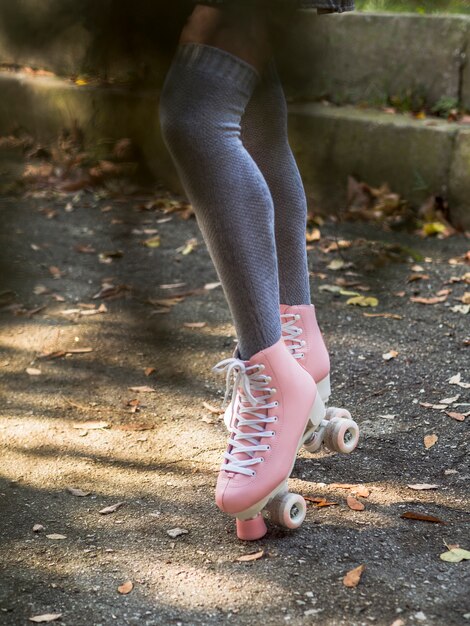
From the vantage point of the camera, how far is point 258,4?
505 millimetres

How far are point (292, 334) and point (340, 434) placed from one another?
20 centimetres

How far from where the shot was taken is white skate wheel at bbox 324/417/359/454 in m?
1.61

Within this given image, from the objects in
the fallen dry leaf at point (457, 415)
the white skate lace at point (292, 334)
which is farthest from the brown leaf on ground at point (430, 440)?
the white skate lace at point (292, 334)

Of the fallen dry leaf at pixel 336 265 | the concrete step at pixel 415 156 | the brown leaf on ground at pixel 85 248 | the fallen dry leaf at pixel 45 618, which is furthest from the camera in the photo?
the concrete step at pixel 415 156

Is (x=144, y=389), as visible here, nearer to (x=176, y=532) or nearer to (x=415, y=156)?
(x=176, y=532)

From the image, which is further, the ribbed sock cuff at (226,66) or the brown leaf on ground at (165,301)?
the ribbed sock cuff at (226,66)

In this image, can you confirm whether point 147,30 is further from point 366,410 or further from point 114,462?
point 366,410

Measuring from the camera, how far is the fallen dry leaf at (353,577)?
4.36 ft

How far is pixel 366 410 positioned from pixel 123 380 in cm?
63

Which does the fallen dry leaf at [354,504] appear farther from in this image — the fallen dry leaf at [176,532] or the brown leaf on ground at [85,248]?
the brown leaf on ground at [85,248]

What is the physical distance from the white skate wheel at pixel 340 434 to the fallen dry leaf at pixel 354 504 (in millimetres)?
90

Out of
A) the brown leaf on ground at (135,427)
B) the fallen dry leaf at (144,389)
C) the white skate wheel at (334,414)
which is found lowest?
the fallen dry leaf at (144,389)

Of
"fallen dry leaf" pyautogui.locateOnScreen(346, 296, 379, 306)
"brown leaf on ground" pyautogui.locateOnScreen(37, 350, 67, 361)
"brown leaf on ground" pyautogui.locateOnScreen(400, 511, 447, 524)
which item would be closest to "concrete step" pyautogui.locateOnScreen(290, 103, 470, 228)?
"fallen dry leaf" pyautogui.locateOnScreen(346, 296, 379, 306)

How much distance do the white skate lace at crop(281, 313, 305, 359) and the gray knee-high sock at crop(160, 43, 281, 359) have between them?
0.67ft
